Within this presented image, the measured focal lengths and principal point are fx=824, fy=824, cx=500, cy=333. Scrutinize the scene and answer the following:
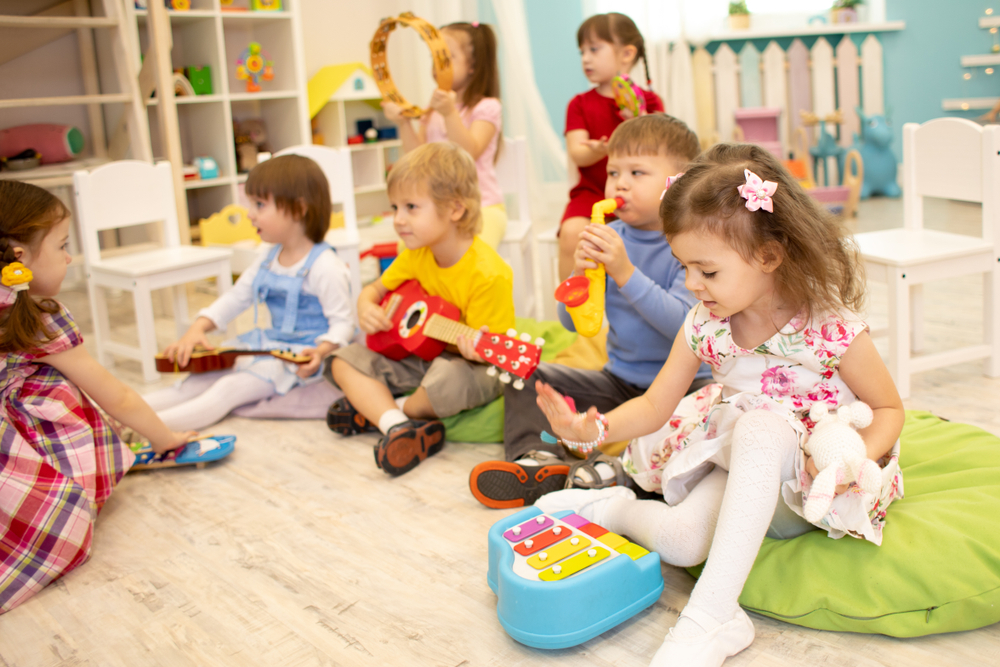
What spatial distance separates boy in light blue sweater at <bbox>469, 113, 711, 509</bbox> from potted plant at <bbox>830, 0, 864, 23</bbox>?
3.80m

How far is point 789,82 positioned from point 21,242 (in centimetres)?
443

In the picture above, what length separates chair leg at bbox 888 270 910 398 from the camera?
5.85 ft

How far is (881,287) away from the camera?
2881 millimetres

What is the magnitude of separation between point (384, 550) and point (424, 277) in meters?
0.68

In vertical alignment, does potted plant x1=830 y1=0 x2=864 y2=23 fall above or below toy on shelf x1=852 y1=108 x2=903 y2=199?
above

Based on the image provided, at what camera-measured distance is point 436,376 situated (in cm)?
173

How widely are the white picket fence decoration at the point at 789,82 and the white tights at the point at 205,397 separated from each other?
345 centimetres

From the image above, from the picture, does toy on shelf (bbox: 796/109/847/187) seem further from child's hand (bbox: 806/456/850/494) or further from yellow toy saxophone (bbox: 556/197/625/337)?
child's hand (bbox: 806/456/850/494)

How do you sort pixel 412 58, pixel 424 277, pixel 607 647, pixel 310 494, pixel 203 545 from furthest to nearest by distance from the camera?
1. pixel 412 58
2. pixel 424 277
3. pixel 310 494
4. pixel 203 545
5. pixel 607 647

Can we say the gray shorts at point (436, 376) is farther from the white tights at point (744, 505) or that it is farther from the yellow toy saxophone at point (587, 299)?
the white tights at point (744, 505)

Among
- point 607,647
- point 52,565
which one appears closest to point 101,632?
point 52,565

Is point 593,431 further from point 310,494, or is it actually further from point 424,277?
point 424,277

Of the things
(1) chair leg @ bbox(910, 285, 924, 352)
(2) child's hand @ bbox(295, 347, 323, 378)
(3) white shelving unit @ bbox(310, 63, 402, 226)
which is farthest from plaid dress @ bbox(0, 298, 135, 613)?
(3) white shelving unit @ bbox(310, 63, 402, 226)

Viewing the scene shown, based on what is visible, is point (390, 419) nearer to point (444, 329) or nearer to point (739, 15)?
point (444, 329)
